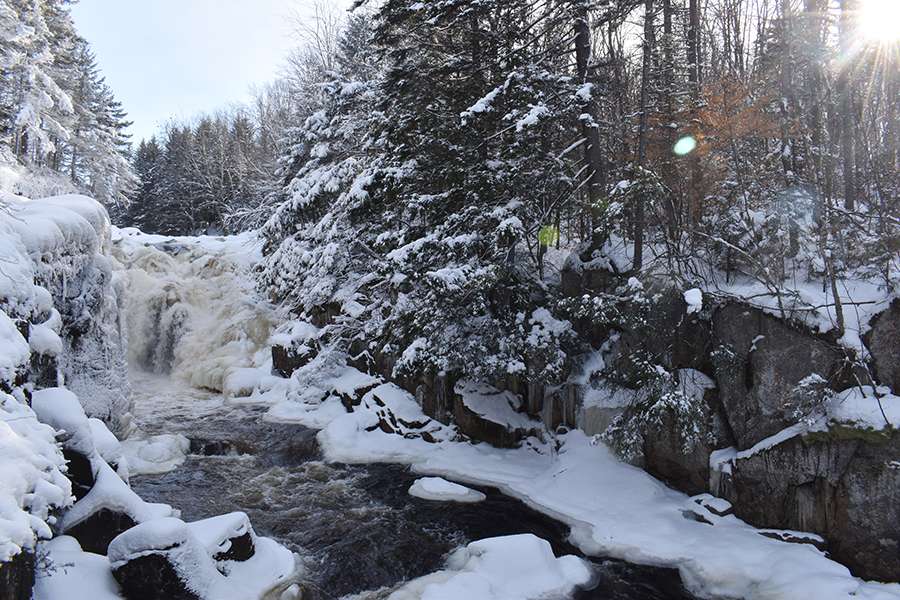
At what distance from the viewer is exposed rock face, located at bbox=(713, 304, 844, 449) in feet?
23.9

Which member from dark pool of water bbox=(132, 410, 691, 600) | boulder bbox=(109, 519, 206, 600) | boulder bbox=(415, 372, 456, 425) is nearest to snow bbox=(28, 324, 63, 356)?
boulder bbox=(109, 519, 206, 600)

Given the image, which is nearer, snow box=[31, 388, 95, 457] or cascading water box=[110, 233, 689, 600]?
snow box=[31, 388, 95, 457]

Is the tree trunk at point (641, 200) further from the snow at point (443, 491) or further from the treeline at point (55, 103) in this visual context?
the treeline at point (55, 103)

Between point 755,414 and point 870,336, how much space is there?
5.95 ft

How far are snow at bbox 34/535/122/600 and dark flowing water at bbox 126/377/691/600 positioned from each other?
2.21 metres

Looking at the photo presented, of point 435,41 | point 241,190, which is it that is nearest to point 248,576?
point 435,41

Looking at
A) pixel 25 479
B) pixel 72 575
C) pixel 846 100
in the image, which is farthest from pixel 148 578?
pixel 846 100

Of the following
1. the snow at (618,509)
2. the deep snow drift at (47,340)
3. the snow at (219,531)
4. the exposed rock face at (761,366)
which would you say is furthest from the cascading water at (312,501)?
the exposed rock face at (761,366)

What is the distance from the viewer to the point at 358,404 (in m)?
13.7

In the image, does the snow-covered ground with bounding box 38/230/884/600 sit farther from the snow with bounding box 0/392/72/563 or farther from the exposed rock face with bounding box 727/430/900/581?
the snow with bounding box 0/392/72/563

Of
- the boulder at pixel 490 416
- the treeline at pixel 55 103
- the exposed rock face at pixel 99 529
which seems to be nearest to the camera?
the exposed rock face at pixel 99 529

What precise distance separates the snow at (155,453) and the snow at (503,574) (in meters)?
6.18

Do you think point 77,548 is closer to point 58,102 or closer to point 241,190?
point 58,102

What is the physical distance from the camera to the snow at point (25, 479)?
11.9 ft
